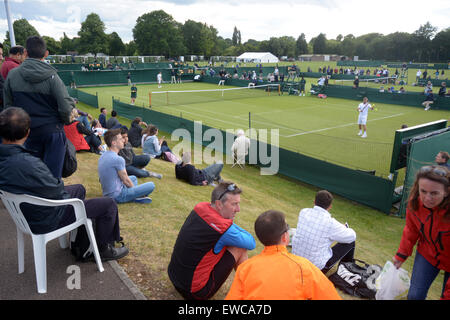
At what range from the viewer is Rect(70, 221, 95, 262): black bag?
13.0 ft

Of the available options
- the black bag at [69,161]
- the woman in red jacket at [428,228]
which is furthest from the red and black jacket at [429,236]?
the black bag at [69,161]

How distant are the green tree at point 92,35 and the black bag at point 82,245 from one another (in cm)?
10709

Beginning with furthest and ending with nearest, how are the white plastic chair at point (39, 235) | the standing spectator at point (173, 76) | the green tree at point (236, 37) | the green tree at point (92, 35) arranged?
the green tree at point (236, 37) < the green tree at point (92, 35) < the standing spectator at point (173, 76) < the white plastic chair at point (39, 235)

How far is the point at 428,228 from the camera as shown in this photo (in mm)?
3420

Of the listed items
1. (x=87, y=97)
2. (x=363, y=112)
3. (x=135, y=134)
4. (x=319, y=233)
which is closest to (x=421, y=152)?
(x=319, y=233)

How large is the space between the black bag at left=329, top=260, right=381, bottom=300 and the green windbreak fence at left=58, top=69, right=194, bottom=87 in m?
37.7

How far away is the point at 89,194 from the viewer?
6.68 metres

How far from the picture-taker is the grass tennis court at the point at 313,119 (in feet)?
47.4

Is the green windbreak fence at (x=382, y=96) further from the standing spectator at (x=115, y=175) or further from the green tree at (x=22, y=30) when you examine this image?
the green tree at (x=22, y=30)

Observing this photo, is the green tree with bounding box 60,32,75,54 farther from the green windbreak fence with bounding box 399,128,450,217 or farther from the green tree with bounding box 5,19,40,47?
the green windbreak fence with bounding box 399,128,450,217

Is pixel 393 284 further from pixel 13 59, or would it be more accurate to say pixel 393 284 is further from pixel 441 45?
pixel 441 45

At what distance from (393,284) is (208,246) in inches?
87.1

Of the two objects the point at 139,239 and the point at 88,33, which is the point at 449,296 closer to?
the point at 139,239

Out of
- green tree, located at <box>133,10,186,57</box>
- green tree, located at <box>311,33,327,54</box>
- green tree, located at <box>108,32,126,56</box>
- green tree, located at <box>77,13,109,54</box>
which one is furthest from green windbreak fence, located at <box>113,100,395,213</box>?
green tree, located at <box>311,33,327,54</box>
